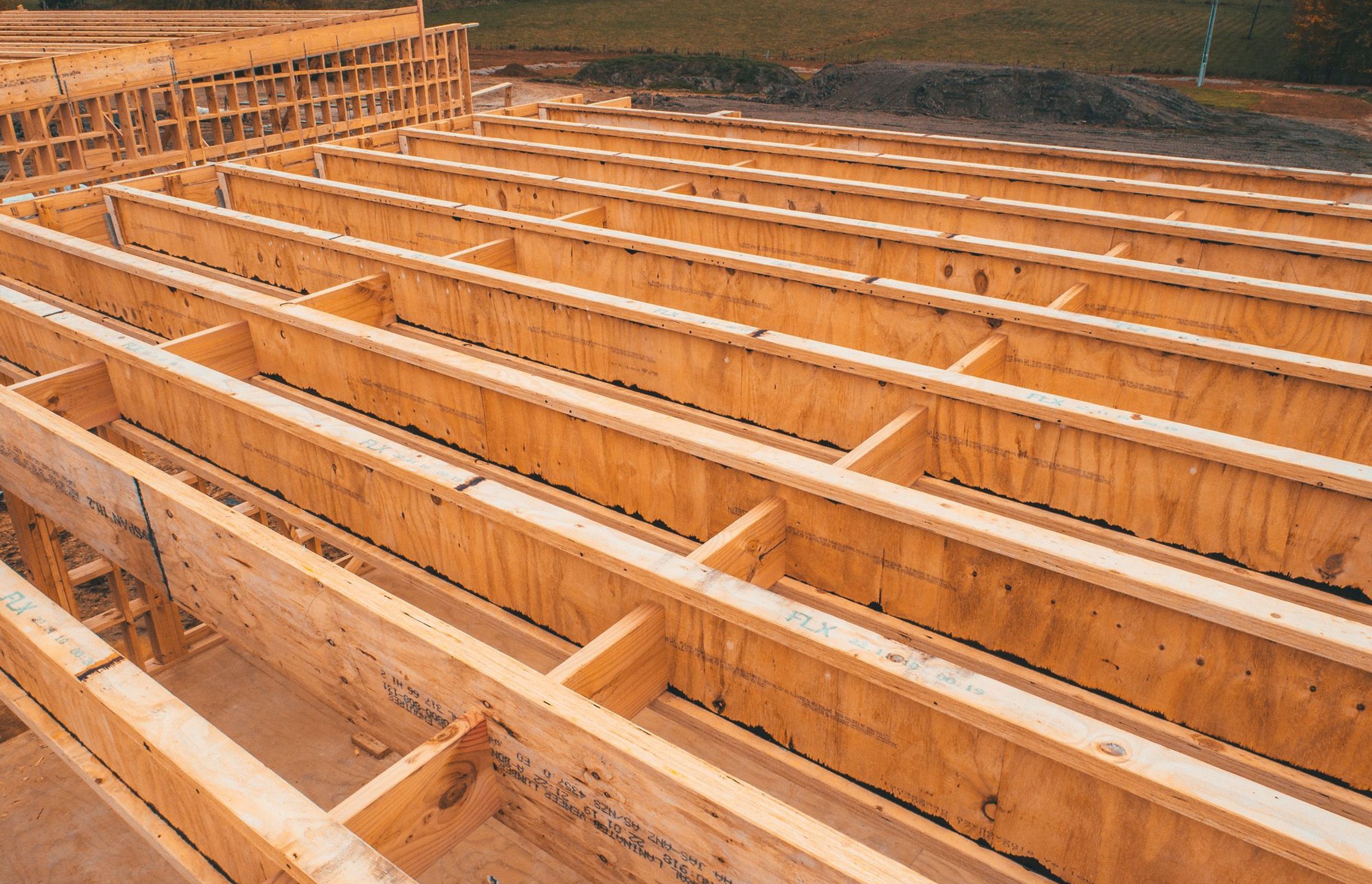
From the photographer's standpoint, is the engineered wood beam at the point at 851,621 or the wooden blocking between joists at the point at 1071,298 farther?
the wooden blocking between joists at the point at 1071,298

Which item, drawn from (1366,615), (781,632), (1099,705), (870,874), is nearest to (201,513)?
(781,632)

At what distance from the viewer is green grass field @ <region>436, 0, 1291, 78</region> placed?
135ft

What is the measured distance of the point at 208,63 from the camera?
1134cm

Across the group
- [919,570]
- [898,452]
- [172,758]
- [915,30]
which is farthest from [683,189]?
[915,30]

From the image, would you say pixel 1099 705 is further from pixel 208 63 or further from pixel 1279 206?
pixel 208 63

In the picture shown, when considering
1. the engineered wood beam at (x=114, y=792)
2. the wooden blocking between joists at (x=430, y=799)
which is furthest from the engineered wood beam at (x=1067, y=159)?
the engineered wood beam at (x=114, y=792)

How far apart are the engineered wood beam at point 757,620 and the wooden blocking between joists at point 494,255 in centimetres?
229

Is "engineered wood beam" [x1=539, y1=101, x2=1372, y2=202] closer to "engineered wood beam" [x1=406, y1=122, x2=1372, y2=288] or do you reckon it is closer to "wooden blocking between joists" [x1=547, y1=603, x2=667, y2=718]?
"engineered wood beam" [x1=406, y1=122, x2=1372, y2=288]

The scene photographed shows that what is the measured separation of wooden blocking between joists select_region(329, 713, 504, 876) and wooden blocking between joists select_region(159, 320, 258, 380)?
302 centimetres

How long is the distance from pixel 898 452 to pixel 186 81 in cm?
1121

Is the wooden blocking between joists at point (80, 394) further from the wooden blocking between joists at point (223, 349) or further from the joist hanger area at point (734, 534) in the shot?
the wooden blocking between joists at point (223, 349)

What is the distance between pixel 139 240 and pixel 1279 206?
28.0 ft

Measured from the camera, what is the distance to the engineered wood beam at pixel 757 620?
201cm

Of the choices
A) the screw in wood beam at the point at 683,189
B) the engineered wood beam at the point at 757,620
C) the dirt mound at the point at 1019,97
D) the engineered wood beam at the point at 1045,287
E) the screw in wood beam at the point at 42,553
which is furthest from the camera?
the dirt mound at the point at 1019,97
